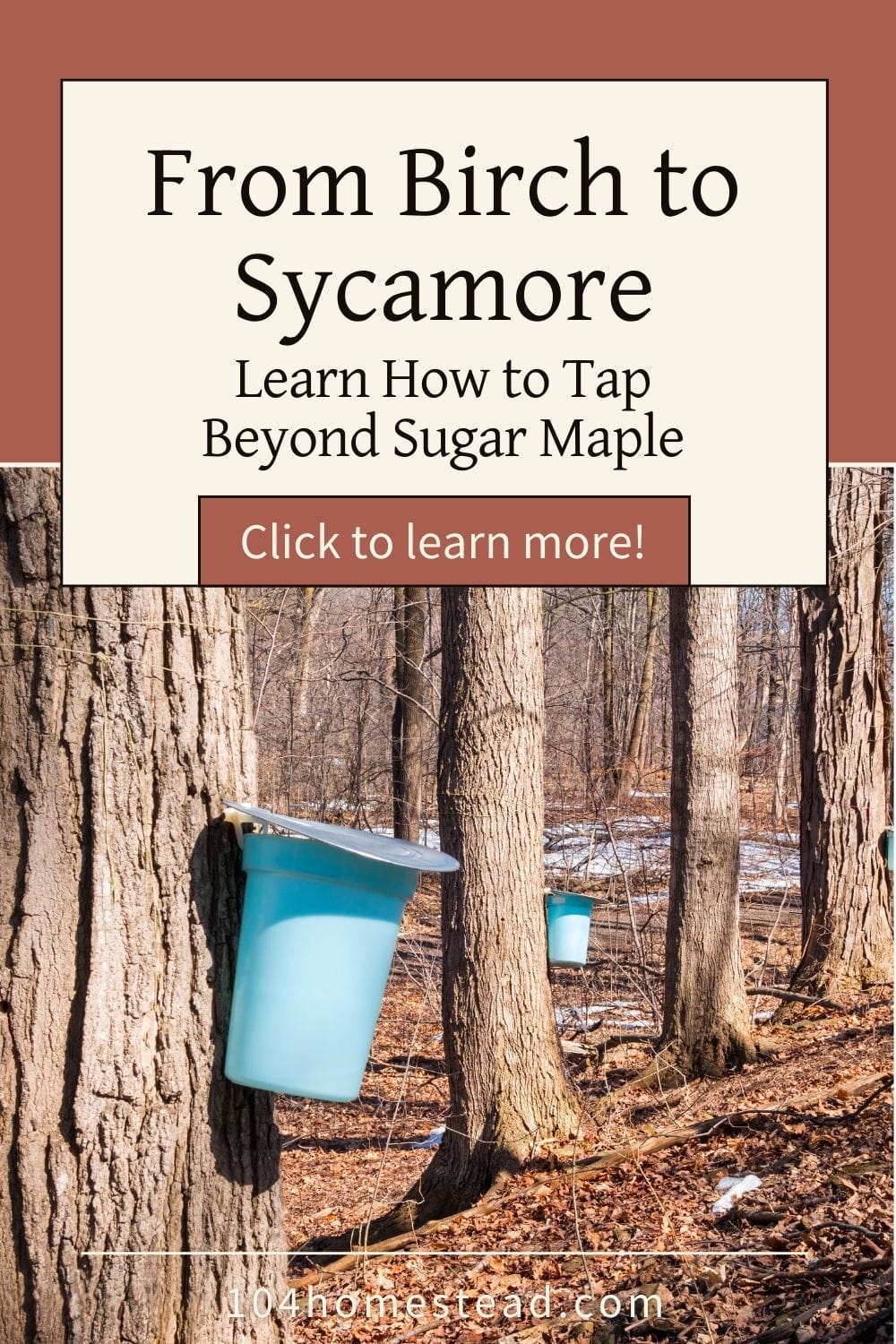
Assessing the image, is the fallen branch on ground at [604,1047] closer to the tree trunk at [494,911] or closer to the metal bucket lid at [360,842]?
the tree trunk at [494,911]

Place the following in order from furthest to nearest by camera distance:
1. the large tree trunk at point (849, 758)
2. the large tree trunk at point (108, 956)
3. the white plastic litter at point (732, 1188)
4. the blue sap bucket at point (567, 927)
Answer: the large tree trunk at point (849, 758), the blue sap bucket at point (567, 927), the white plastic litter at point (732, 1188), the large tree trunk at point (108, 956)

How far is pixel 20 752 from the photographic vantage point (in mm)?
2275

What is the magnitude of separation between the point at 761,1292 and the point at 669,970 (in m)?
3.36

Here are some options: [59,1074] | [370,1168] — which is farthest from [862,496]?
[59,1074]

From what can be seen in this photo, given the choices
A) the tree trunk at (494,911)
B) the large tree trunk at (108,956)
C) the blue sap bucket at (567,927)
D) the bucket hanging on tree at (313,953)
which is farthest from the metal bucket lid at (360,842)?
the blue sap bucket at (567,927)

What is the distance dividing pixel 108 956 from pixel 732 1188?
2882mm

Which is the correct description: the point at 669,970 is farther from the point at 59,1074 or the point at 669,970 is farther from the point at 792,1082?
the point at 59,1074

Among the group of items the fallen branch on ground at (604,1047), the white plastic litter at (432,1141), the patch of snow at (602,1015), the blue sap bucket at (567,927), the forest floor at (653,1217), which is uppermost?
the blue sap bucket at (567,927)

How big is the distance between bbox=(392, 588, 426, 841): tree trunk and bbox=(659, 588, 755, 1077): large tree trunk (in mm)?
5690

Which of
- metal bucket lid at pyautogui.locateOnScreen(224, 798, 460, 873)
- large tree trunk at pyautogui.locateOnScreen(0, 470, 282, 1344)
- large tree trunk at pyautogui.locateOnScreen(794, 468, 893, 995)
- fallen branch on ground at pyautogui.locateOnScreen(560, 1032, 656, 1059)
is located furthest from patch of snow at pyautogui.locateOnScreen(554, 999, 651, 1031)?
metal bucket lid at pyautogui.locateOnScreen(224, 798, 460, 873)

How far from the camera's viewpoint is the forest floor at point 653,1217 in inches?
129

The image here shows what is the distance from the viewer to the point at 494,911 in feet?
16.7

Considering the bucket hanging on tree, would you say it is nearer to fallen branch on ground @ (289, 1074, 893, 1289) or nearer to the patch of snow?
fallen branch on ground @ (289, 1074, 893, 1289)

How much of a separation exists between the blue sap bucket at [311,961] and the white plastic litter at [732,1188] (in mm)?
2328
